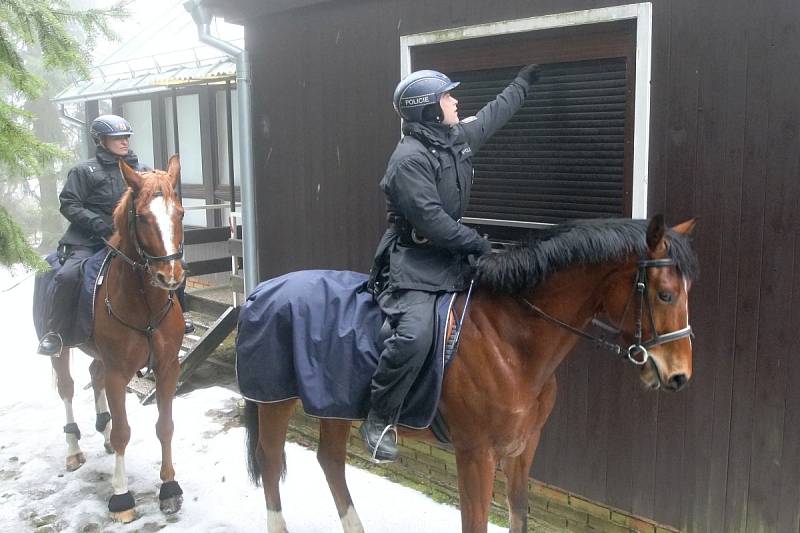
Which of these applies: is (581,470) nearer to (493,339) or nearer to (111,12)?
(493,339)

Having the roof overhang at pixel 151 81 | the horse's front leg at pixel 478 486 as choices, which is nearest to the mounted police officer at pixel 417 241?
the horse's front leg at pixel 478 486

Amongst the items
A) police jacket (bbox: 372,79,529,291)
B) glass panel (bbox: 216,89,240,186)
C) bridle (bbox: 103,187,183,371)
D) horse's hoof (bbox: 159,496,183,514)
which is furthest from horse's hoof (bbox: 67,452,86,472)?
glass panel (bbox: 216,89,240,186)

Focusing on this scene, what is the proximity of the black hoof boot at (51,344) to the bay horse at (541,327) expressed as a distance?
314 centimetres

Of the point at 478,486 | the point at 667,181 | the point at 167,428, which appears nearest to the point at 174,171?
the point at 167,428

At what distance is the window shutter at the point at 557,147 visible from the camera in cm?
388

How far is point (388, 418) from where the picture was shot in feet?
10.6

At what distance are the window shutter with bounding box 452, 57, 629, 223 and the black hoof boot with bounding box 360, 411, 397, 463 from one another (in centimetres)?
179

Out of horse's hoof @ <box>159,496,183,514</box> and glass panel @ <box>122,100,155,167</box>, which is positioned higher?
glass panel @ <box>122,100,155,167</box>

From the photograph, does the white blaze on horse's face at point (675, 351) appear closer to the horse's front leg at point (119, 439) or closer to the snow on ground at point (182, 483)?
the snow on ground at point (182, 483)

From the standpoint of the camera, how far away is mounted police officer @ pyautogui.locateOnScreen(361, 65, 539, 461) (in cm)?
308

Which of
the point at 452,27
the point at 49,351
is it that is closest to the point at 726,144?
the point at 452,27

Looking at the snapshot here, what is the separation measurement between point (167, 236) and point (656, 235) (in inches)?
115

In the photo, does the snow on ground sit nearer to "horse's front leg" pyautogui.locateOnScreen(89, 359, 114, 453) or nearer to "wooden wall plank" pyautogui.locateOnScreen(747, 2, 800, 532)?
"horse's front leg" pyautogui.locateOnScreen(89, 359, 114, 453)

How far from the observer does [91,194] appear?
5.29m
